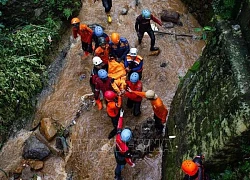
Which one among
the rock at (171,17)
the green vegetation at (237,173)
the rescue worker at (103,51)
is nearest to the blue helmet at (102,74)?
the rescue worker at (103,51)

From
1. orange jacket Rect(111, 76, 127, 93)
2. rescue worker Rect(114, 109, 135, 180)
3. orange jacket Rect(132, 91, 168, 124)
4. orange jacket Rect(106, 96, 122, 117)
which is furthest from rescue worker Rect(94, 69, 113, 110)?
rescue worker Rect(114, 109, 135, 180)

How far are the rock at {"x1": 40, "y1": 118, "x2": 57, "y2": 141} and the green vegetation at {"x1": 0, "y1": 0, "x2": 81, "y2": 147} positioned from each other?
0.85 metres

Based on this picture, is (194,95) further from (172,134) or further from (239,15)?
(239,15)

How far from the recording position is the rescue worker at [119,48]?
29.8 ft

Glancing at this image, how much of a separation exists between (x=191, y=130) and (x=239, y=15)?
228 cm

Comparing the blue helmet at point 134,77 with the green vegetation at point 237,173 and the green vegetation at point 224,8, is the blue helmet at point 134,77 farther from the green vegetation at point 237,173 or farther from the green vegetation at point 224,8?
the green vegetation at point 237,173

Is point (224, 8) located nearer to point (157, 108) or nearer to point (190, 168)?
point (157, 108)

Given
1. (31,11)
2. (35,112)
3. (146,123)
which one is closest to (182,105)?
(146,123)

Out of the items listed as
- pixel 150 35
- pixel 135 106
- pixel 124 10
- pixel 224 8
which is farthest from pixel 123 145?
pixel 124 10

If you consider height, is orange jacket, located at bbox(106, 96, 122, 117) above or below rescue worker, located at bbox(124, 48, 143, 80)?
below

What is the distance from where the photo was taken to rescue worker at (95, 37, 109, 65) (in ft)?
29.5

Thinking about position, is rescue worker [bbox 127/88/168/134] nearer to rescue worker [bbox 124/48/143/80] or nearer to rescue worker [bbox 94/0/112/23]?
rescue worker [bbox 124/48/143/80]

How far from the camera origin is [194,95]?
6996mm

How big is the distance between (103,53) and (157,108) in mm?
2263
